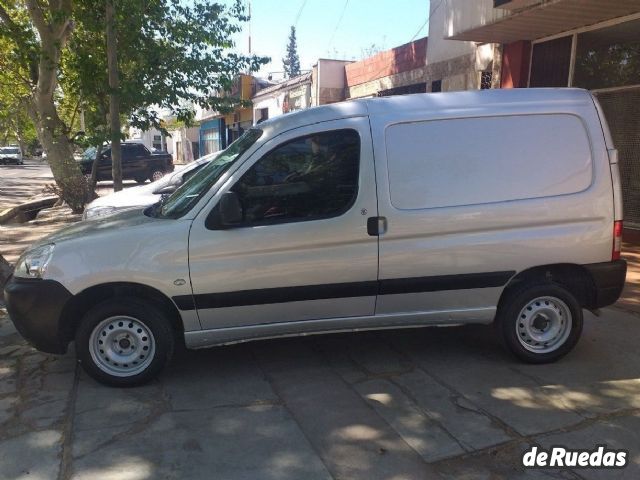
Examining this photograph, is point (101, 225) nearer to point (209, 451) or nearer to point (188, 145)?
point (209, 451)

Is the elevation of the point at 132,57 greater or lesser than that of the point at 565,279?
greater

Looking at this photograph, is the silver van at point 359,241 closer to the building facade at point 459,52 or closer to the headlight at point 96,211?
the headlight at point 96,211

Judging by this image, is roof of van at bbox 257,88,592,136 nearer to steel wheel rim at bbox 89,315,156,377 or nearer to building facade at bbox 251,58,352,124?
steel wheel rim at bbox 89,315,156,377

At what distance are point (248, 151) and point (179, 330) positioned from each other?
4.64 ft

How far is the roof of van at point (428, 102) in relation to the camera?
3926 millimetres

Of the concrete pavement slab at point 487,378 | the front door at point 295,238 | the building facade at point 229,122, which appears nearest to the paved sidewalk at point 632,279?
the concrete pavement slab at point 487,378

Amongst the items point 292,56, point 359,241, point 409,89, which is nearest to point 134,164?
point 409,89

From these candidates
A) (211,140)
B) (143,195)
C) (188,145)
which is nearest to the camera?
(143,195)

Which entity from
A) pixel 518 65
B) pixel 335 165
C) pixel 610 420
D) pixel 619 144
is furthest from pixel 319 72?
pixel 610 420

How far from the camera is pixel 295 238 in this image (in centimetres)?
377

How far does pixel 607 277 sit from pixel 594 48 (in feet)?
20.4

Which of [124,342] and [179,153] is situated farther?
[179,153]

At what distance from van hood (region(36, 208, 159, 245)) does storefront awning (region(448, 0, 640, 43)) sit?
6637mm

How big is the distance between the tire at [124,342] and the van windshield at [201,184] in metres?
0.74
